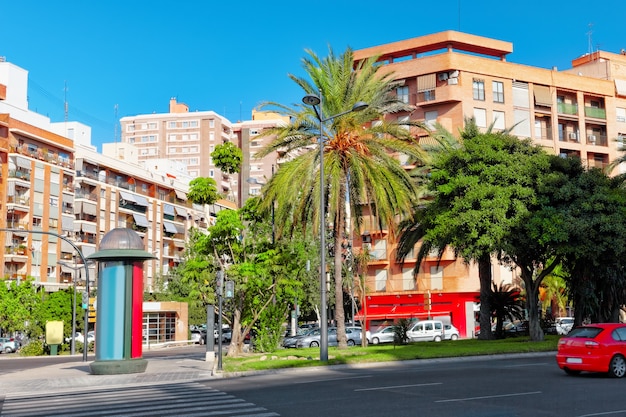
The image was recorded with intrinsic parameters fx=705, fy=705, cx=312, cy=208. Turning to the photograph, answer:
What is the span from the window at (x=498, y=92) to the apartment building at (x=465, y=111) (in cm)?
9

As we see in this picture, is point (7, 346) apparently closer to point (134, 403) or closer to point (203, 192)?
point (203, 192)

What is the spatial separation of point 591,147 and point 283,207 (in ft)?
158

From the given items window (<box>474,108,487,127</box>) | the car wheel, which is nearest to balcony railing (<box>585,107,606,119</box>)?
window (<box>474,108,487,127</box>)

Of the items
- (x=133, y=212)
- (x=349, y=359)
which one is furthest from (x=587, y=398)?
(x=133, y=212)

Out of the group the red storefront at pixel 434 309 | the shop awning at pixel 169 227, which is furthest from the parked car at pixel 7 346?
the shop awning at pixel 169 227

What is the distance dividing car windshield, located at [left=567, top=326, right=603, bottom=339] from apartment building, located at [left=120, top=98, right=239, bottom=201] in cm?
10168

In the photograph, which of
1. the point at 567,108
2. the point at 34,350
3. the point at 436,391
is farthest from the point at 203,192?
the point at 567,108

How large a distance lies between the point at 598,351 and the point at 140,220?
75.4m

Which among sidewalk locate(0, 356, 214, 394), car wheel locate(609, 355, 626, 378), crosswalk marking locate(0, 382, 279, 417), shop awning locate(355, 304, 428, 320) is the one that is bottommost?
sidewalk locate(0, 356, 214, 394)

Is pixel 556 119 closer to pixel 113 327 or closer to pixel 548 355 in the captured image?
pixel 548 355

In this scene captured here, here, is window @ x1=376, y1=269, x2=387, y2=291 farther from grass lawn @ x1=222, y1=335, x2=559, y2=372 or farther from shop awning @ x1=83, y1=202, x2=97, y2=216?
shop awning @ x1=83, y1=202, x2=97, y2=216

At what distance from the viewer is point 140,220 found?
286 ft

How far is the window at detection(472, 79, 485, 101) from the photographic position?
61.8m

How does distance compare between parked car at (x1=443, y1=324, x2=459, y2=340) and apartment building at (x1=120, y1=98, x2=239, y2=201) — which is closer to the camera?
parked car at (x1=443, y1=324, x2=459, y2=340)
